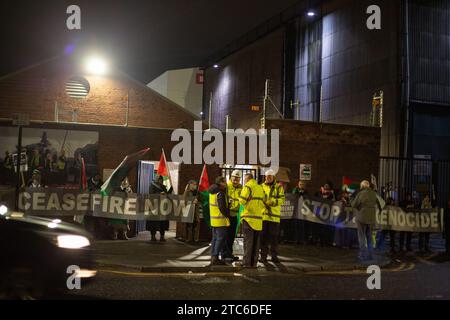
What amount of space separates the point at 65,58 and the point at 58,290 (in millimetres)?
19060

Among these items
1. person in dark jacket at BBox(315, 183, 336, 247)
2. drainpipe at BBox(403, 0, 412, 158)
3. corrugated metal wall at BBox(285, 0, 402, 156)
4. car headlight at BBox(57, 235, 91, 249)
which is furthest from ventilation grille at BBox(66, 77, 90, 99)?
car headlight at BBox(57, 235, 91, 249)

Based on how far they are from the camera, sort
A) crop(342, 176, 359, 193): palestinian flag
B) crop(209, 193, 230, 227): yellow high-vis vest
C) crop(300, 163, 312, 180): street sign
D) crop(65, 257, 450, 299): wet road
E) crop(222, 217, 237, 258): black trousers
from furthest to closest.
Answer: crop(300, 163, 312, 180): street sign → crop(342, 176, 359, 193): palestinian flag → crop(222, 217, 237, 258): black trousers → crop(209, 193, 230, 227): yellow high-vis vest → crop(65, 257, 450, 299): wet road

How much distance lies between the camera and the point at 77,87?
82.2ft

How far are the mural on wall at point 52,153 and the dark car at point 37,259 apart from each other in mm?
9689

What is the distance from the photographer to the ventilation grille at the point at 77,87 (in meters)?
24.9

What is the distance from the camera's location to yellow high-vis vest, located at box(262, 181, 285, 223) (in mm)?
12852

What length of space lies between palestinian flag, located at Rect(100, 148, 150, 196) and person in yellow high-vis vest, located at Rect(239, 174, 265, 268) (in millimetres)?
5057

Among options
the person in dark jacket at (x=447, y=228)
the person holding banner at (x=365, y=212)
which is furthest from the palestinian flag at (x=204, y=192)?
the person in dark jacket at (x=447, y=228)

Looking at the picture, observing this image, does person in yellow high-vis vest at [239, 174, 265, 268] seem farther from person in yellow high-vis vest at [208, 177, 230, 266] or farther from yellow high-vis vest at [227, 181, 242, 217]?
yellow high-vis vest at [227, 181, 242, 217]

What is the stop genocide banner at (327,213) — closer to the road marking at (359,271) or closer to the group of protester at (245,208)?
the road marking at (359,271)

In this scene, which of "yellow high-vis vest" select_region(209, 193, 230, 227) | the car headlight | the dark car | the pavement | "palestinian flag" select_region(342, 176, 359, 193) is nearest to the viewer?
the dark car

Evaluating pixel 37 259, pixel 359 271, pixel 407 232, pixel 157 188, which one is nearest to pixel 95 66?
pixel 157 188

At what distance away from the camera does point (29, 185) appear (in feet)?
52.9

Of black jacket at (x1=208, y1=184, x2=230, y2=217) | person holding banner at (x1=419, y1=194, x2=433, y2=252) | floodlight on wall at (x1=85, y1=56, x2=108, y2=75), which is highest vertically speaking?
floodlight on wall at (x1=85, y1=56, x2=108, y2=75)
